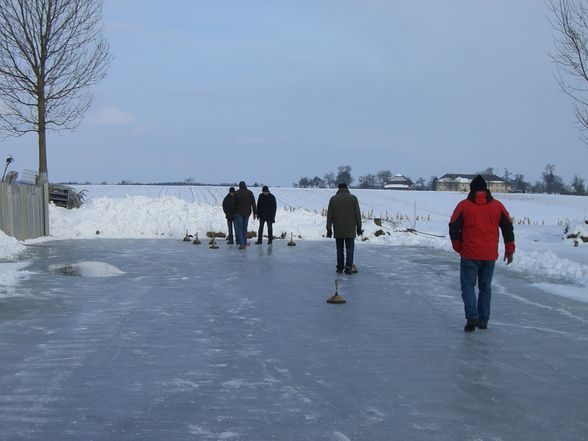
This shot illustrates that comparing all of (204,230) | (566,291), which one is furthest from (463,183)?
(566,291)

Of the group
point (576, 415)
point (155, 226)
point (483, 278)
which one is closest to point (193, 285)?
point (483, 278)

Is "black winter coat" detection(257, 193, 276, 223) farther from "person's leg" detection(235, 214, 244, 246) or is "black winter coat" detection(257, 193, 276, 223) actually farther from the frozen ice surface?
the frozen ice surface

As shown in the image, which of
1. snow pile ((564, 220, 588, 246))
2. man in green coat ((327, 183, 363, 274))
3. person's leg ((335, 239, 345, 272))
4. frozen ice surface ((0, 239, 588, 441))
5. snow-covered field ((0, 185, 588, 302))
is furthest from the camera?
snow pile ((564, 220, 588, 246))

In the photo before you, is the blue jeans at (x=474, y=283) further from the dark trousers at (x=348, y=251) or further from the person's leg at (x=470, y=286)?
the dark trousers at (x=348, y=251)

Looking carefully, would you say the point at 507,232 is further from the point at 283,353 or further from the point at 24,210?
the point at 24,210

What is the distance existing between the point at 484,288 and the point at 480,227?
0.81m

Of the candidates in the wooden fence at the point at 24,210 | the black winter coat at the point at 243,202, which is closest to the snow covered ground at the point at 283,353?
the black winter coat at the point at 243,202

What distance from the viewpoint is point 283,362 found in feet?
20.9

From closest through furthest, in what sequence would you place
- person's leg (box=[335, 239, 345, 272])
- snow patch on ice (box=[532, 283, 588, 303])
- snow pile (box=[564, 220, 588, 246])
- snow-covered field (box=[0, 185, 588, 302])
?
snow patch on ice (box=[532, 283, 588, 303])
person's leg (box=[335, 239, 345, 272])
snow-covered field (box=[0, 185, 588, 302])
snow pile (box=[564, 220, 588, 246])

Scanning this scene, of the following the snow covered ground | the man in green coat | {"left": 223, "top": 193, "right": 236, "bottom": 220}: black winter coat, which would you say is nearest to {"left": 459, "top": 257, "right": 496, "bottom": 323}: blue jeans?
the snow covered ground

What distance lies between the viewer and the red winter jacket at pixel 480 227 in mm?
7855

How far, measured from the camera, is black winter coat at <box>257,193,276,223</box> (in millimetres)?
20094

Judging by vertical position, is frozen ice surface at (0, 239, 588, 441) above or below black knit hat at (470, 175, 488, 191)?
below

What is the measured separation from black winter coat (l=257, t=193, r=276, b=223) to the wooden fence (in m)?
7.69
